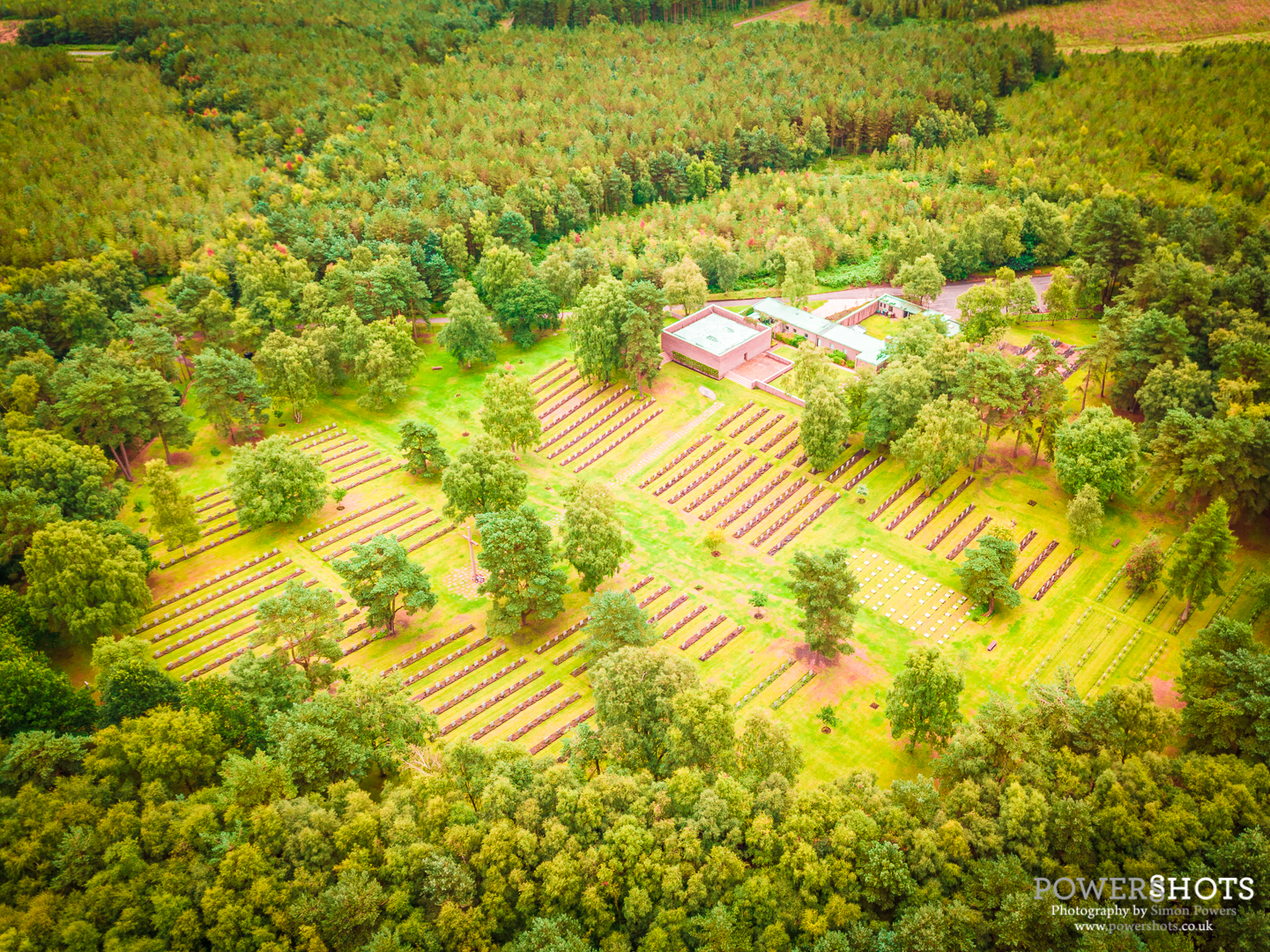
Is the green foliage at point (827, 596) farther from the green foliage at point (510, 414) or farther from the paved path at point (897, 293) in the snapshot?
the paved path at point (897, 293)

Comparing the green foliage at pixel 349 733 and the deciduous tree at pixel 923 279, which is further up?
the deciduous tree at pixel 923 279

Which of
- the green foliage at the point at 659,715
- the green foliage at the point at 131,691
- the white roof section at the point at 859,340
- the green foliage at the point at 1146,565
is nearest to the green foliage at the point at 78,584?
the green foliage at the point at 131,691

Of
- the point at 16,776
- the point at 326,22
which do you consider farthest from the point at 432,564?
the point at 326,22

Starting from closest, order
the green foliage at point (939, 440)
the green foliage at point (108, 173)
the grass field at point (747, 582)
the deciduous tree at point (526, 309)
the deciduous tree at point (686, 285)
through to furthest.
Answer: the grass field at point (747, 582) → the green foliage at point (939, 440) → the deciduous tree at point (526, 309) → the deciduous tree at point (686, 285) → the green foliage at point (108, 173)

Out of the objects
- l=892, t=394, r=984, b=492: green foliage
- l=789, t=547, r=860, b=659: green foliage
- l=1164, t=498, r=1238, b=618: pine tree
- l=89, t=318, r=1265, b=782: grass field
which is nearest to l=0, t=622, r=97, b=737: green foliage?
l=89, t=318, r=1265, b=782: grass field

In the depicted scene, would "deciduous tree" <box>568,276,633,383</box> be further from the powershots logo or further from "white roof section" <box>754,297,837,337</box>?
the powershots logo

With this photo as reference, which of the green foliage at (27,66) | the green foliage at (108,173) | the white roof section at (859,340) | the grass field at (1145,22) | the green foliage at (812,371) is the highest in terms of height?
the green foliage at (27,66)

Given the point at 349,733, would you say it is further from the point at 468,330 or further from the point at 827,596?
the point at 468,330
